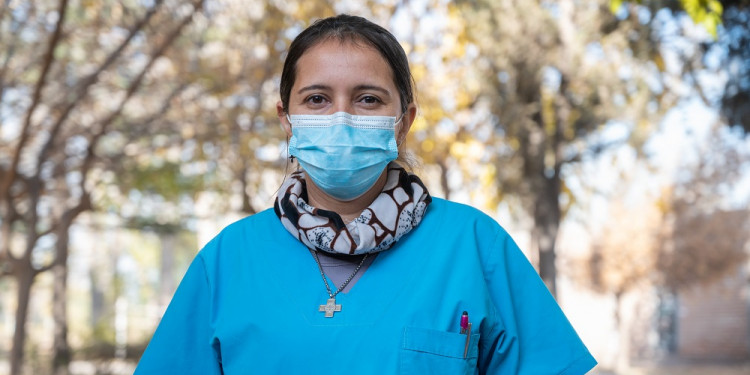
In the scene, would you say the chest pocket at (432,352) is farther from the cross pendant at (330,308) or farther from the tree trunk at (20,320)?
the tree trunk at (20,320)

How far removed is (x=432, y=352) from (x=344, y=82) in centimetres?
61

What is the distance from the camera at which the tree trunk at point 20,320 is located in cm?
880

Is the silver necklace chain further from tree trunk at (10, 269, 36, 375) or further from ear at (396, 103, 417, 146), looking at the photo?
tree trunk at (10, 269, 36, 375)

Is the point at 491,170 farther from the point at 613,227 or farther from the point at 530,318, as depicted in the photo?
the point at 613,227

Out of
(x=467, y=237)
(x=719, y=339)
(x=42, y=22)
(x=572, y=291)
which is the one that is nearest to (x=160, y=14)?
(x=42, y=22)

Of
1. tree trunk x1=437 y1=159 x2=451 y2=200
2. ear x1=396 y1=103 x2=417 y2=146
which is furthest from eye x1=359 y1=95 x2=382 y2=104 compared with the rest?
tree trunk x1=437 y1=159 x2=451 y2=200

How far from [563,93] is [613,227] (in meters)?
12.5

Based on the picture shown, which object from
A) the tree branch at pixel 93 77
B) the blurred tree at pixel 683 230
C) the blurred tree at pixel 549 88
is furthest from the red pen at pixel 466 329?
the blurred tree at pixel 683 230

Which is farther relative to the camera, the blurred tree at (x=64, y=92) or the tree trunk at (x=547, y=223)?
the tree trunk at (x=547, y=223)

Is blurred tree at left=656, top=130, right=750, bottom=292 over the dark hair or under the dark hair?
over

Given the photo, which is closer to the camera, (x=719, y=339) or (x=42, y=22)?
(x=42, y=22)

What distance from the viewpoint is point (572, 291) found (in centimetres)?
2562

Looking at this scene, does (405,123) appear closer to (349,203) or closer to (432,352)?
(349,203)

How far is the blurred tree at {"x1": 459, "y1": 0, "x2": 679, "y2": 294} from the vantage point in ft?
35.4
